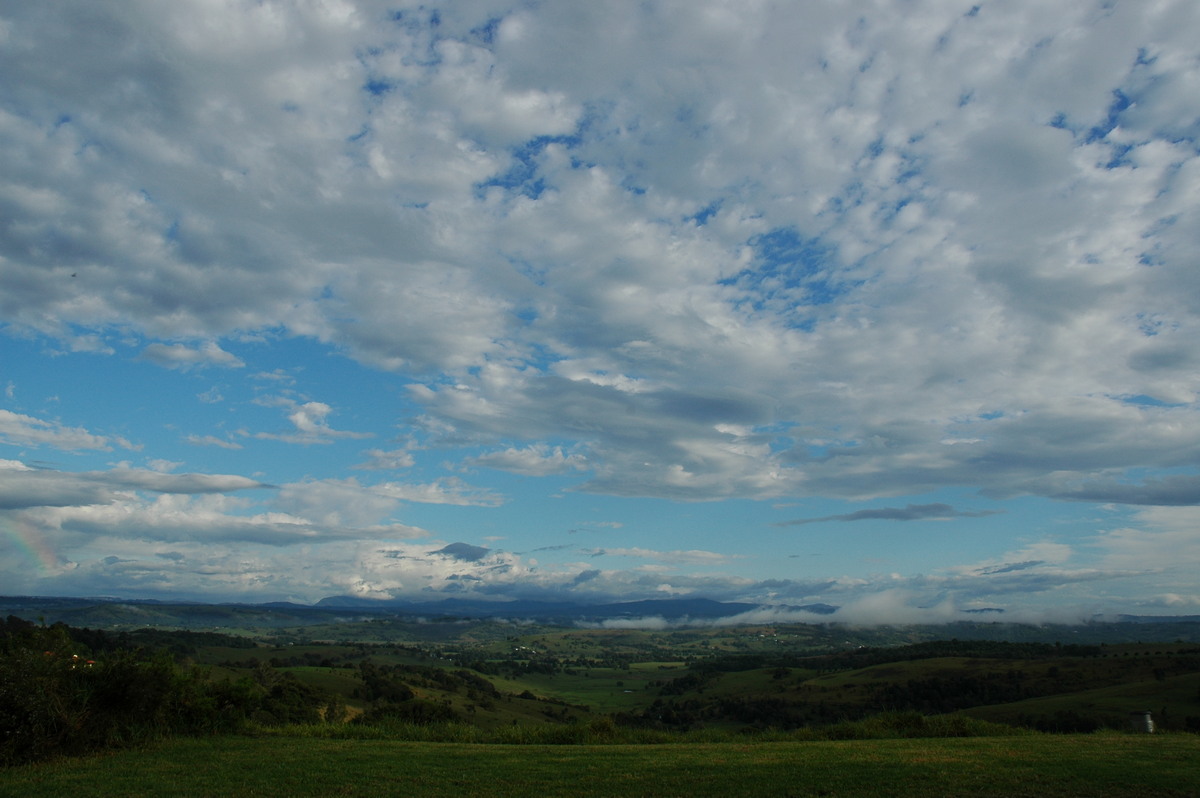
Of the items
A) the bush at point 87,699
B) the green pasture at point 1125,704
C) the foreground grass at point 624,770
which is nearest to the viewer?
the foreground grass at point 624,770

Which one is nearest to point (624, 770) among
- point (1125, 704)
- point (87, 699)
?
point (87, 699)

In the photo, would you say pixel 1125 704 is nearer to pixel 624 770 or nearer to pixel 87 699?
pixel 624 770

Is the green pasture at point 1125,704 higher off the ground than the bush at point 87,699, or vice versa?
the bush at point 87,699

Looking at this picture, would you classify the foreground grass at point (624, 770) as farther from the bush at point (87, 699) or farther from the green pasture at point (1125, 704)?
the green pasture at point (1125, 704)

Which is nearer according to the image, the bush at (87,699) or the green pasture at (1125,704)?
the bush at (87,699)

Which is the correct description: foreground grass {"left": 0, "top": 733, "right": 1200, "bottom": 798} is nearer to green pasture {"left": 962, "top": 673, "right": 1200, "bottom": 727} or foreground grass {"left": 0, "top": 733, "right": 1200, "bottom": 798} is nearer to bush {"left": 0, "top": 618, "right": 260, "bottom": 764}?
bush {"left": 0, "top": 618, "right": 260, "bottom": 764}

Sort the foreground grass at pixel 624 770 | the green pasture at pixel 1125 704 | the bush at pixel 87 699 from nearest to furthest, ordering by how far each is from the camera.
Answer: the foreground grass at pixel 624 770, the bush at pixel 87 699, the green pasture at pixel 1125 704

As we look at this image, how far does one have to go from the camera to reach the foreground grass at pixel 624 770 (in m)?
14.3

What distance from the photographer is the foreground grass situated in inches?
562

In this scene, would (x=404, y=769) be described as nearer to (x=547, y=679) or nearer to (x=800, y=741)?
(x=800, y=741)

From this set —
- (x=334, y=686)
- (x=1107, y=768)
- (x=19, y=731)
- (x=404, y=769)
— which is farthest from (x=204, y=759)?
(x=334, y=686)

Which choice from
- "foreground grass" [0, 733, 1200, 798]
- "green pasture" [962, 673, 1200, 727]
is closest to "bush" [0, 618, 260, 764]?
"foreground grass" [0, 733, 1200, 798]

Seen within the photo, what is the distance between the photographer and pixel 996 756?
1772cm

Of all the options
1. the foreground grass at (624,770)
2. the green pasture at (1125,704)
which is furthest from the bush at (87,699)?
the green pasture at (1125,704)
